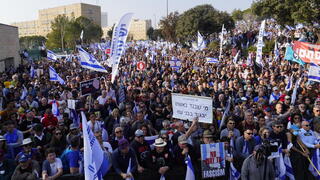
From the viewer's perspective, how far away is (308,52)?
12.1 m

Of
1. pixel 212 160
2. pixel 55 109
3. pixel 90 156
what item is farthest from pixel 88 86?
pixel 90 156

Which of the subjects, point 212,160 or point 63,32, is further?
point 63,32

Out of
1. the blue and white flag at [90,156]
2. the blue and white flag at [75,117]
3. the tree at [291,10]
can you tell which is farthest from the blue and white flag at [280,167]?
the tree at [291,10]

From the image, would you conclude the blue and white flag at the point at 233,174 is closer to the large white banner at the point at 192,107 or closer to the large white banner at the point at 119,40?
the large white banner at the point at 192,107

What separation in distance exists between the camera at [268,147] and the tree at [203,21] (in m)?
44.5

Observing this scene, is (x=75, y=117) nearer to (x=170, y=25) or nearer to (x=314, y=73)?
(x=314, y=73)

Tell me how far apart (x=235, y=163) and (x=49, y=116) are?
479cm

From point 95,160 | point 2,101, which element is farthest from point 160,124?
point 2,101

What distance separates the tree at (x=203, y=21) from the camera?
162ft

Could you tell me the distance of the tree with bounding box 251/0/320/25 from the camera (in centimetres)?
2316

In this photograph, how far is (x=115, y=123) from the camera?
808 centimetres

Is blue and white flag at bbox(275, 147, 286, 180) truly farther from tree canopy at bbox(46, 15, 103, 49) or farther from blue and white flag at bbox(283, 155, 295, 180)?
tree canopy at bbox(46, 15, 103, 49)

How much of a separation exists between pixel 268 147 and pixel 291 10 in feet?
75.6

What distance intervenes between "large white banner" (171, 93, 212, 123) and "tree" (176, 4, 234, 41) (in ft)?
140
